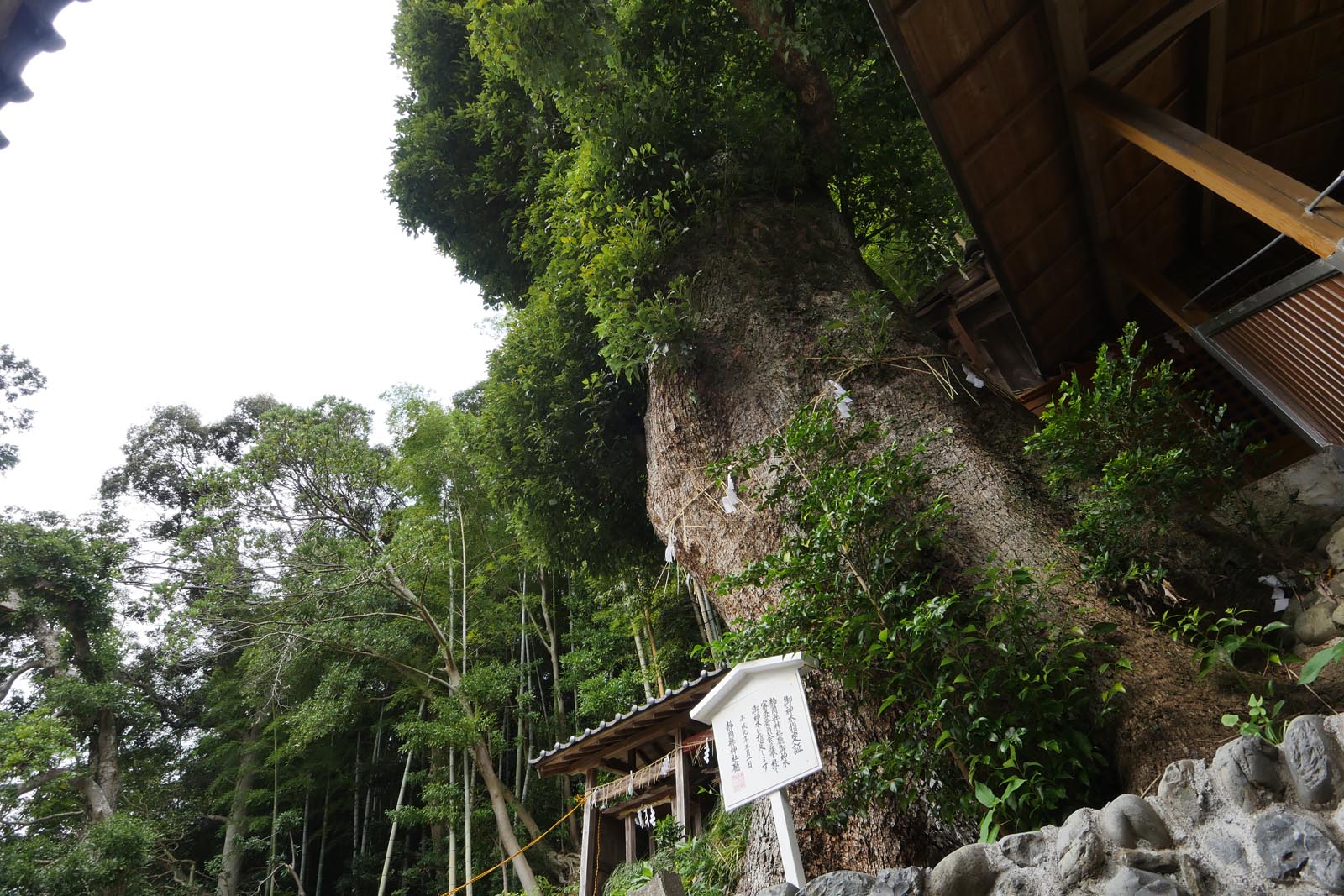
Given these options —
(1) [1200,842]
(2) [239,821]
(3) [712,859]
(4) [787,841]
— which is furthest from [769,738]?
(2) [239,821]

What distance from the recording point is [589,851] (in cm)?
743

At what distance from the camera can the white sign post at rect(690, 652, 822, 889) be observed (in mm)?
2566

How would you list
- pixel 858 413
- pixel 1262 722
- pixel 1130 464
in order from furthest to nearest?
pixel 858 413
pixel 1130 464
pixel 1262 722

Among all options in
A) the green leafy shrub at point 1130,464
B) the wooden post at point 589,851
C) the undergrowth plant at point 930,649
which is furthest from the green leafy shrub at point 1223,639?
the wooden post at point 589,851

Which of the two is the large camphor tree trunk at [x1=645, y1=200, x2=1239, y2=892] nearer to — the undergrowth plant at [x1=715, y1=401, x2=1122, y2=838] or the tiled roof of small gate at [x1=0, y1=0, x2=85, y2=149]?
the undergrowth plant at [x1=715, y1=401, x2=1122, y2=838]

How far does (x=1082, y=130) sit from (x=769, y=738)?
3372 mm

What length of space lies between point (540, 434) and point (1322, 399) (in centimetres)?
540

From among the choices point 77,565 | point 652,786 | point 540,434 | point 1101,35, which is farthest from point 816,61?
point 77,565

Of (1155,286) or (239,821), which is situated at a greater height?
(239,821)

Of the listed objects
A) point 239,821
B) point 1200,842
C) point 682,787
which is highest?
point 239,821

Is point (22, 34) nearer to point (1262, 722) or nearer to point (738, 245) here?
point (1262, 722)

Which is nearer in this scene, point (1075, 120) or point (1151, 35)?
point (1151, 35)

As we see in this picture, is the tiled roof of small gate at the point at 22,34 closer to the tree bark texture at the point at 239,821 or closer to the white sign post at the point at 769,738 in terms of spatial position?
the white sign post at the point at 769,738

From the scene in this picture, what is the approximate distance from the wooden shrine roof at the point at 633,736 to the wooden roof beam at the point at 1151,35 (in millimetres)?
4725
